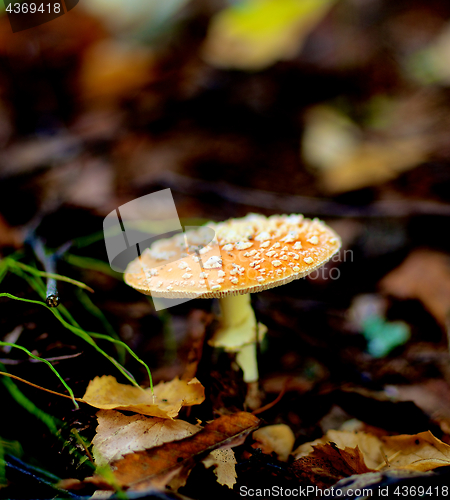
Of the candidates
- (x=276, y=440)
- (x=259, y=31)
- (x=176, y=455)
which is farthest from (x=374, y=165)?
(x=176, y=455)

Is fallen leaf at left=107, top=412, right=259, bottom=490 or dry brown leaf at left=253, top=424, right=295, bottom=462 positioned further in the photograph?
dry brown leaf at left=253, top=424, right=295, bottom=462

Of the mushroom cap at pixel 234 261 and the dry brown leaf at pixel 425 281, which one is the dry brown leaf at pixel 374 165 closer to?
the dry brown leaf at pixel 425 281

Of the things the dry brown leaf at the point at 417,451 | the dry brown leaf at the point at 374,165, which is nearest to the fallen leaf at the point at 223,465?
the dry brown leaf at the point at 417,451

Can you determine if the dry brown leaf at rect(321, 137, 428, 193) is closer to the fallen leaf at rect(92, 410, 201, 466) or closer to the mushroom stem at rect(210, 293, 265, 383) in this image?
the mushroom stem at rect(210, 293, 265, 383)

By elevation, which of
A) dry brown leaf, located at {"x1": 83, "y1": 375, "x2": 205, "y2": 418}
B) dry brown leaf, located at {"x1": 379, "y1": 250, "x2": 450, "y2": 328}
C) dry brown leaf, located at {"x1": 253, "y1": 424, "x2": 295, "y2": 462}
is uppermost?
dry brown leaf, located at {"x1": 83, "y1": 375, "x2": 205, "y2": 418}

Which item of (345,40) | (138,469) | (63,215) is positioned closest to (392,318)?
(138,469)

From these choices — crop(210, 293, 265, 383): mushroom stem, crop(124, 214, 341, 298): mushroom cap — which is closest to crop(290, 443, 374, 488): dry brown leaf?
crop(210, 293, 265, 383): mushroom stem

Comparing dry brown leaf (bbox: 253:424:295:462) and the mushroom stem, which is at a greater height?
the mushroom stem
